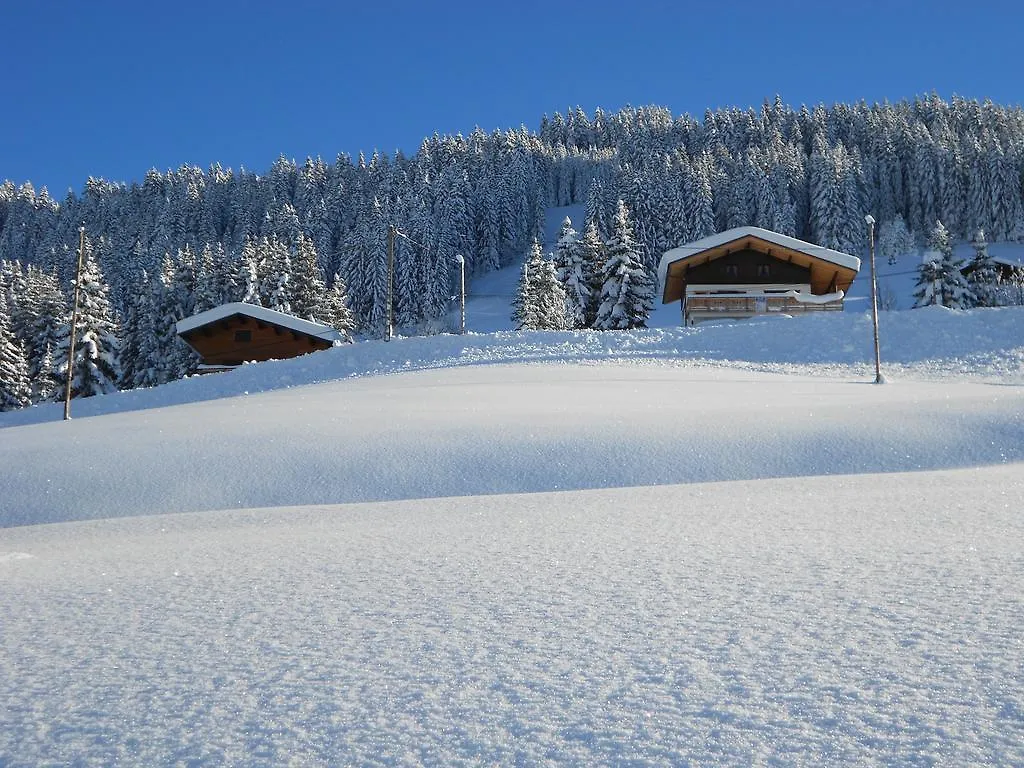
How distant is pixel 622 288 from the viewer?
159 ft

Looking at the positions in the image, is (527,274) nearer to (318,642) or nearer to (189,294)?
(189,294)

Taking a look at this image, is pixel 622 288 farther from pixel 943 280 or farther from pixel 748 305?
pixel 943 280

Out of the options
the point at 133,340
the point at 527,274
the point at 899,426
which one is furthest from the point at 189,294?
the point at 899,426

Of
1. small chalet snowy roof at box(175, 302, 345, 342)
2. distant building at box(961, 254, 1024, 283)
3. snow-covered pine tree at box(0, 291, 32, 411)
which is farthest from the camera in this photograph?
distant building at box(961, 254, 1024, 283)

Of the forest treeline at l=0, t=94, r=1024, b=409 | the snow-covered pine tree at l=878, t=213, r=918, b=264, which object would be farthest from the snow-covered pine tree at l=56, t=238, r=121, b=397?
the snow-covered pine tree at l=878, t=213, r=918, b=264

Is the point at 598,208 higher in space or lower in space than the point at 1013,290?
higher

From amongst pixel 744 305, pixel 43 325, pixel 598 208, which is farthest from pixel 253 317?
pixel 598 208

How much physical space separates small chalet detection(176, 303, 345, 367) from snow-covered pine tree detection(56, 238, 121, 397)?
825 centimetres

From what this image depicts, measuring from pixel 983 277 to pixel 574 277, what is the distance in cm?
3074

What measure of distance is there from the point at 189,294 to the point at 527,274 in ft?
91.3

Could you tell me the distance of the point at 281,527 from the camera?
7266mm

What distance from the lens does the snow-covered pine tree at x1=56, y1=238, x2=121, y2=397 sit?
4412 cm

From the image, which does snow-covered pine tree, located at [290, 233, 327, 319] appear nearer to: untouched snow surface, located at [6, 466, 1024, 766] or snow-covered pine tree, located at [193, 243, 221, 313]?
snow-covered pine tree, located at [193, 243, 221, 313]

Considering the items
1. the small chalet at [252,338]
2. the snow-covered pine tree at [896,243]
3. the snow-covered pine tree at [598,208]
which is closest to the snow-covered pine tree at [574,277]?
the small chalet at [252,338]
